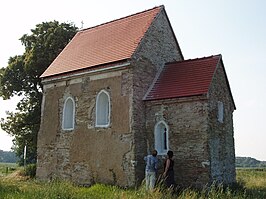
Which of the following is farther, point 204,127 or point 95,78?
point 95,78

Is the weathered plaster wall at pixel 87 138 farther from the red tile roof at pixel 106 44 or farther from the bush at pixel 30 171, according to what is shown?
the bush at pixel 30 171

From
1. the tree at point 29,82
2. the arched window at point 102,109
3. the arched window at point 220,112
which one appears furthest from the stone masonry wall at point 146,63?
the tree at point 29,82

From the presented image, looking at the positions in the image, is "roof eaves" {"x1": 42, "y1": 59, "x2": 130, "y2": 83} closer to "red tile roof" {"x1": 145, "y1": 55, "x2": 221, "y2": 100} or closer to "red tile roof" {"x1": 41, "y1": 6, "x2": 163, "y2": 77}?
"red tile roof" {"x1": 41, "y1": 6, "x2": 163, "y2": 77}

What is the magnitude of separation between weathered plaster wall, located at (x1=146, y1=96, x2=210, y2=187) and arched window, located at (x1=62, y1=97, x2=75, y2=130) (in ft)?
18.4

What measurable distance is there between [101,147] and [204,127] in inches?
203

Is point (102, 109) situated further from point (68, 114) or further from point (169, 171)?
point (169, 171)

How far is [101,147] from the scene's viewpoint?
16688 mm


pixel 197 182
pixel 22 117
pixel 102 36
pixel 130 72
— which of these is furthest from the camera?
pixel 22 117

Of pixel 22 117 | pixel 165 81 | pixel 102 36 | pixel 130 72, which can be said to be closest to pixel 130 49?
pixel 130 72

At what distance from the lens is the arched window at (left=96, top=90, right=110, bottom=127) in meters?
17.3

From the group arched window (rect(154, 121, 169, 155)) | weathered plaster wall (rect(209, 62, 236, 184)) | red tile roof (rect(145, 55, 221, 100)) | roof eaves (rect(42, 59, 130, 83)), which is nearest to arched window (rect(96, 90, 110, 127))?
roof eaves (rect(42, 59, 130, 83))

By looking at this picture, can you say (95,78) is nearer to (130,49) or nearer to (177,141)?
(130,49)

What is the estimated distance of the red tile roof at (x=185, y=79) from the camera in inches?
609

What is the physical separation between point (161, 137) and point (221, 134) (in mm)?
2828
